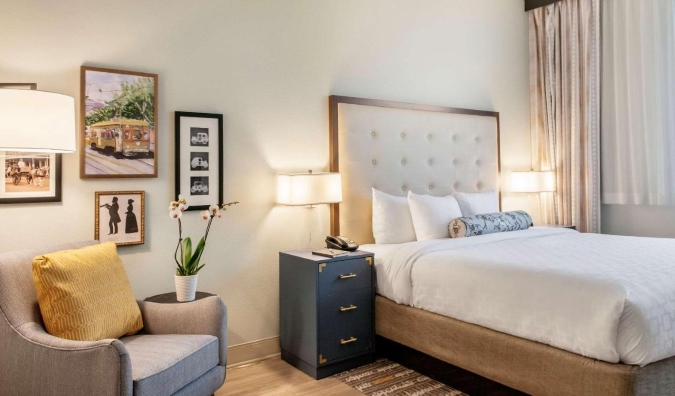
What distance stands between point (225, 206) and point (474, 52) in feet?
8.98

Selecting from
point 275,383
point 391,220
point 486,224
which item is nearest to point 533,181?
point 486,224

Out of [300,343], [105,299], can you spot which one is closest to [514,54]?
[300,343]

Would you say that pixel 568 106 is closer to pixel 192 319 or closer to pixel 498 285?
pixel 498 285

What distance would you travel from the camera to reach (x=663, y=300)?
6.41ft

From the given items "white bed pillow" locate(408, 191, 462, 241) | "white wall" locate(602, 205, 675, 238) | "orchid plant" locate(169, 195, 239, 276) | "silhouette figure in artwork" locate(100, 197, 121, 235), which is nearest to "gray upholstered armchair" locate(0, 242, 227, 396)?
"orchid plant" locate(169, 195, 239, 276)

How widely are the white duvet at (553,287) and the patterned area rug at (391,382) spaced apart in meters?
0.42

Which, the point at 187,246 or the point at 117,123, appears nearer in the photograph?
the point at 187,246

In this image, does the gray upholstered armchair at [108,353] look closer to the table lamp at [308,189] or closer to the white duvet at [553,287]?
the table lamp at [308,189]

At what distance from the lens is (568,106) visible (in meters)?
4.52

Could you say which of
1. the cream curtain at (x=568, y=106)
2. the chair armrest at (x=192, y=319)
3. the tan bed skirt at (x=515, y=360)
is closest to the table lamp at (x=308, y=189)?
the tan bed skirt at (x=515, y=360)

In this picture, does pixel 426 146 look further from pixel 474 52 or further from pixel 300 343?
pixel 300 343

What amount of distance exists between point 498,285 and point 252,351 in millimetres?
1625

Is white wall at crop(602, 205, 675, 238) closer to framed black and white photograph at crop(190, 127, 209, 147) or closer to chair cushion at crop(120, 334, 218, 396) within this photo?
framed black and white photograph at crop(190, 127, 209, 147)

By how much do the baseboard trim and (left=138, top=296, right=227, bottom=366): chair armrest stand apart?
771mm
